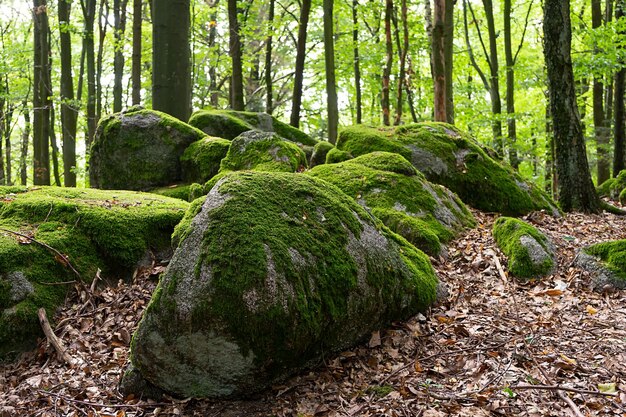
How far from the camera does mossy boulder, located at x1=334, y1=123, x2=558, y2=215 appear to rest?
876 cm

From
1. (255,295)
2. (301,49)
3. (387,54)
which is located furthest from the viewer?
(301,49)

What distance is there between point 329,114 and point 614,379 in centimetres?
1116

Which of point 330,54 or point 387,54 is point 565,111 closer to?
point 387,54

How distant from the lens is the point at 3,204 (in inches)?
243

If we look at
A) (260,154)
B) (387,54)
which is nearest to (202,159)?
(260,154)

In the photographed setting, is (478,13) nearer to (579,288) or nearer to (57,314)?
(579,288)

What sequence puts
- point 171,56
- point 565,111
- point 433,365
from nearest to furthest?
point 433,365 → point 565,111 → point 171,56

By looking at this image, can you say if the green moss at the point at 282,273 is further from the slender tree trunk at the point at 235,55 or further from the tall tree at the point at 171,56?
the slender tree trunk at the point at 235,55

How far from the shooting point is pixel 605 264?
222 inches

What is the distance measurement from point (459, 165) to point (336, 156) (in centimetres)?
224

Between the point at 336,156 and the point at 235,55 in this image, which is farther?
the point at 235,55

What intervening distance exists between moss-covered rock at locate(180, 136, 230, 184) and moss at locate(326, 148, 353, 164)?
1.93 metres

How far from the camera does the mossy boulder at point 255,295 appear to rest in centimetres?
356

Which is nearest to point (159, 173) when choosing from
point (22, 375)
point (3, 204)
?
point (3, 204)
